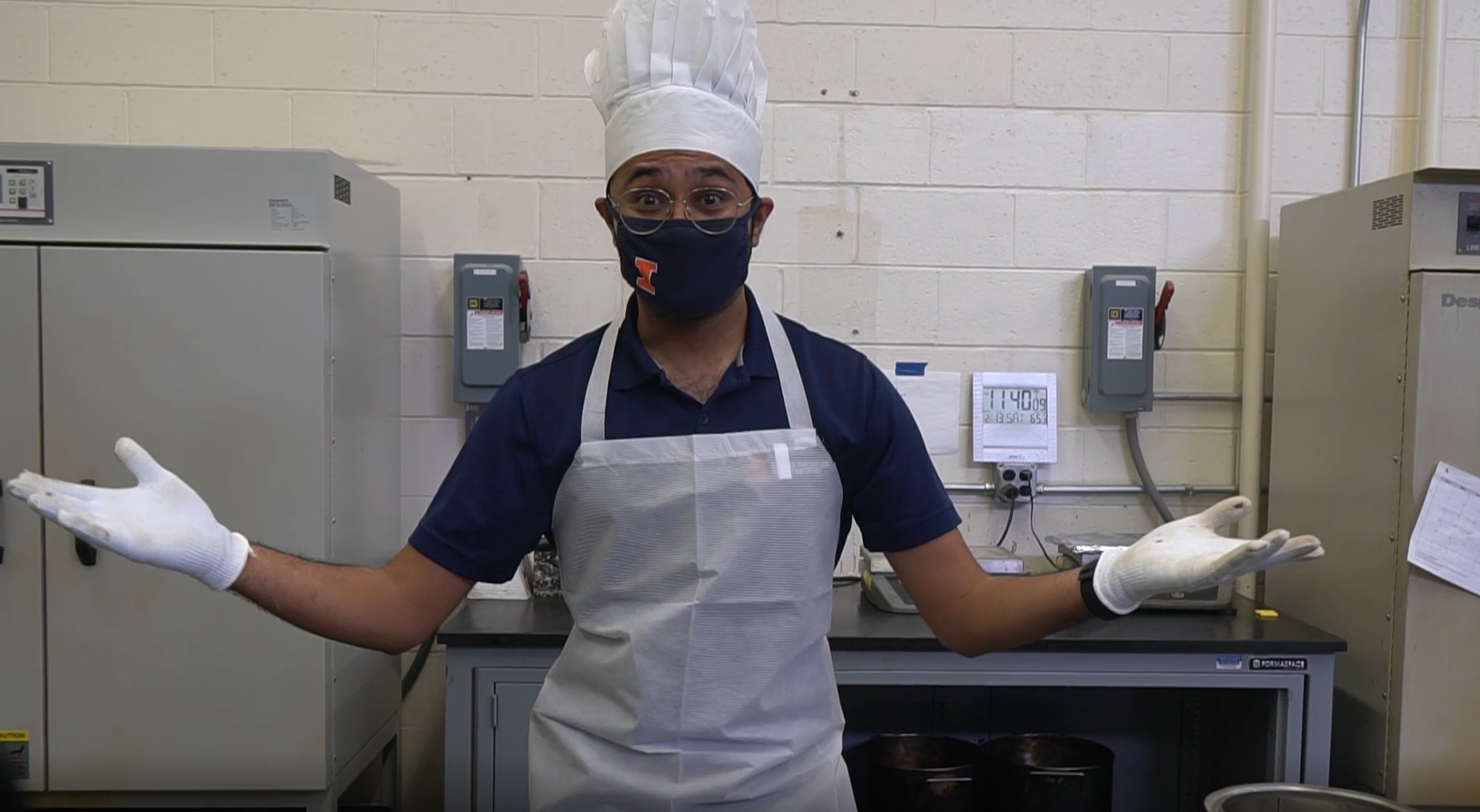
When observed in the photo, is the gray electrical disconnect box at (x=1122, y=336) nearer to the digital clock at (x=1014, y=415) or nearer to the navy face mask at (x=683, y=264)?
the digital clock at (x=1014, y=415)

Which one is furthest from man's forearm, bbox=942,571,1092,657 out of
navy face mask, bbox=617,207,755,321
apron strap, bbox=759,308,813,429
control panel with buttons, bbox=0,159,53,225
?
control panel with buttons, bbox=0,159,53,225

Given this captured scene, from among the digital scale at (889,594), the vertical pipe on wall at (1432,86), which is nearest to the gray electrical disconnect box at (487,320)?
the digital scale at (889,594)

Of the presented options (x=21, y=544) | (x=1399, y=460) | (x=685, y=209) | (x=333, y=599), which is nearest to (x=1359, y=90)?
(x=1399, y=460)

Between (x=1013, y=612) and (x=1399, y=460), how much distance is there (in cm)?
124

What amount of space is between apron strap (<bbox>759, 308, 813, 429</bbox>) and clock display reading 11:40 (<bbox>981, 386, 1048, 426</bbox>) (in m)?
1.28

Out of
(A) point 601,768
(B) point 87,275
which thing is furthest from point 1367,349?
(B) point 87,275

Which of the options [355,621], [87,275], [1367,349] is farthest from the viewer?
[1367,349]

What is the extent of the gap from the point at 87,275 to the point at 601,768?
1385 mm

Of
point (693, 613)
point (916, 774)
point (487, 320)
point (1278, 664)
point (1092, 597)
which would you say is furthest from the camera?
point (487, 320)

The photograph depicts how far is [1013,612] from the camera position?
4.38 feet

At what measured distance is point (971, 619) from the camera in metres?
1.38

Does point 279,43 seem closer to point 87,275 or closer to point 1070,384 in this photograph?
point 87,275

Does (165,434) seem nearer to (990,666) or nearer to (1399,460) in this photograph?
(990,666)

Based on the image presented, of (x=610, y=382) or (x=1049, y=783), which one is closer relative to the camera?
(x=610, y=382)
